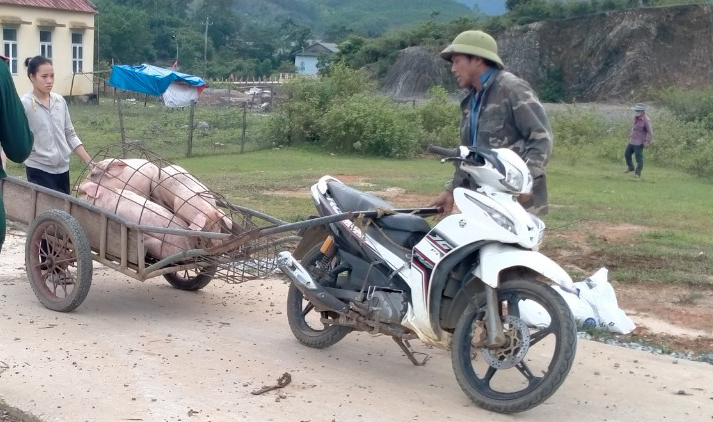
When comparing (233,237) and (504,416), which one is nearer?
(504,416)

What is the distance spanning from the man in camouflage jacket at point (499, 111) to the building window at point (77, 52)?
141ft

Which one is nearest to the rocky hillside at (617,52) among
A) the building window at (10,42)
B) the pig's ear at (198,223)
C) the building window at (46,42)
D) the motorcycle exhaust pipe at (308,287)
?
the building window at (46,42)

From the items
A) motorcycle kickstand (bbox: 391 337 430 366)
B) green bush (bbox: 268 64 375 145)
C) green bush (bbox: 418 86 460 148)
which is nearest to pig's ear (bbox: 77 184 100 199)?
motorcycle kickstand (bbox: 391 337 430 366)

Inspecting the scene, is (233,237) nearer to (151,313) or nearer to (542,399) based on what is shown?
(151,313)

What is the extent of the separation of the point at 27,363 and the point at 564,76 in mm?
52370

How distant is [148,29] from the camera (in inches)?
2788

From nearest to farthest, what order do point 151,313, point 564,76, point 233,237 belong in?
point 233,237
point 151,313
point 564,76

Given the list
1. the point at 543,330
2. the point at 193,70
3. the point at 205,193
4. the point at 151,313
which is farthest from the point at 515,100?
the point at 193,70

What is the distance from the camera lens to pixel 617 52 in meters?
53.8

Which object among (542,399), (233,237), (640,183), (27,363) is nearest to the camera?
(542,399)

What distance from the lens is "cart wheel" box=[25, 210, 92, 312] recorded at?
668 centimetres

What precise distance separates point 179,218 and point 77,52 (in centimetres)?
4223

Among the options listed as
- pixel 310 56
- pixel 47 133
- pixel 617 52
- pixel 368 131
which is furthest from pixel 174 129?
pixel 310 56

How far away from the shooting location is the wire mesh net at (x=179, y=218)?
6.49 metres
